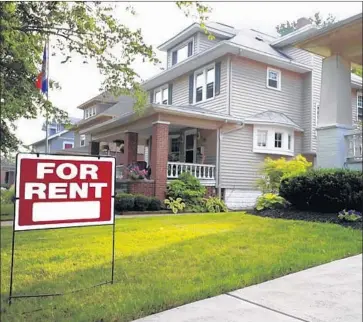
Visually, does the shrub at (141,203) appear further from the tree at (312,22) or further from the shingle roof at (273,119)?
the tree at (312,22)

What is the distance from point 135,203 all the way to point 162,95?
1.18m

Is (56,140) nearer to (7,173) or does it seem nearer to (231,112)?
(7,173)

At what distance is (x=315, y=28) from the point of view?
1.55 m

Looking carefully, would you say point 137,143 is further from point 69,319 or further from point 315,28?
point 315,28

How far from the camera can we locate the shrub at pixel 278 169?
2.39 meters

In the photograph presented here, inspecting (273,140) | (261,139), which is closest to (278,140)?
(273,140)

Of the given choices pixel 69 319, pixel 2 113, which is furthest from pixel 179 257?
pixel 2 113

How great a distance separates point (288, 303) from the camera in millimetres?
1934

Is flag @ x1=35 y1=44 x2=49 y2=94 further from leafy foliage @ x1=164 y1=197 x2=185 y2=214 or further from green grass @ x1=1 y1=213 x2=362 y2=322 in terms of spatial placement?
leafy foliage @ x1=164 y1=197 x2=185 y2=214

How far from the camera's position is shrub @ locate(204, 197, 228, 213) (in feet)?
8.09

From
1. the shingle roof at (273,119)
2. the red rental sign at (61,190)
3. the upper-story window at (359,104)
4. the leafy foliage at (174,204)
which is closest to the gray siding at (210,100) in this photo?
the shingle roof at (273,119)

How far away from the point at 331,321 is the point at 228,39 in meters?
A: 1.84

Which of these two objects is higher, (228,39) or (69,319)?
(228,39)

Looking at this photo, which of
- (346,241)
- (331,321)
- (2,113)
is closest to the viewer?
(331,321)
